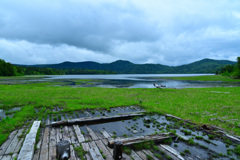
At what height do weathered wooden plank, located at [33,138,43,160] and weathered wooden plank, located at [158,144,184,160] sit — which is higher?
weathered wooden plank, located at [33,138,43,160]

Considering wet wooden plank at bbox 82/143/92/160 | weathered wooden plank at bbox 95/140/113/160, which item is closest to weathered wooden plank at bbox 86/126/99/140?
weathered wooden plank at bbox 95/140/113/160

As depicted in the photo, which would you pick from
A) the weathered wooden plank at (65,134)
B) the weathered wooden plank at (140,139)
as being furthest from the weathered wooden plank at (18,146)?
the weathered wooden plank at (140,139)

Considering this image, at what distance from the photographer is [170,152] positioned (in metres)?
7.36

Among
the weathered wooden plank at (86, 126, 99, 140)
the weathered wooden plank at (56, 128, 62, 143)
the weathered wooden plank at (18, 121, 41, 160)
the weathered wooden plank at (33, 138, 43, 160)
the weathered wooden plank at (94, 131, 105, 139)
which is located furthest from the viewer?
the weathered wooden plank at (94, 131, 105, 139)

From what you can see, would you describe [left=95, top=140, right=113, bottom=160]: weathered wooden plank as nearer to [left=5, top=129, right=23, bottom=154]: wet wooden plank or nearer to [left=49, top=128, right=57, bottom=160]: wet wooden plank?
[left=49, top=128, right=57, bottom=160]: wet wooden plank

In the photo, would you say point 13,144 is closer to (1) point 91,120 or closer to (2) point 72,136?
(2) point 72,136

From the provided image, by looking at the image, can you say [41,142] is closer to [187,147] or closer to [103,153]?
[103,153]

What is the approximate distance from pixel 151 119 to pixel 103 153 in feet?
23.7

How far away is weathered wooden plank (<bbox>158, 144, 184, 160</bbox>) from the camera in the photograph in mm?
6932

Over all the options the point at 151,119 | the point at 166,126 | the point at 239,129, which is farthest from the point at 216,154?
the point at 151,119

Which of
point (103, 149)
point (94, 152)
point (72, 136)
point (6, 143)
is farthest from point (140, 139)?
point (6, 143)

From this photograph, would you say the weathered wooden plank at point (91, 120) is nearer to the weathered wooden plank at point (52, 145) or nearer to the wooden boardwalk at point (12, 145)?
the weathered wooden plank at point (52, 145)

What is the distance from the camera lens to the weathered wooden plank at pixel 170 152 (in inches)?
273

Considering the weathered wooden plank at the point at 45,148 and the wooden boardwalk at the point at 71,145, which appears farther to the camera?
the wooden boardwalk at the point at 71,145
